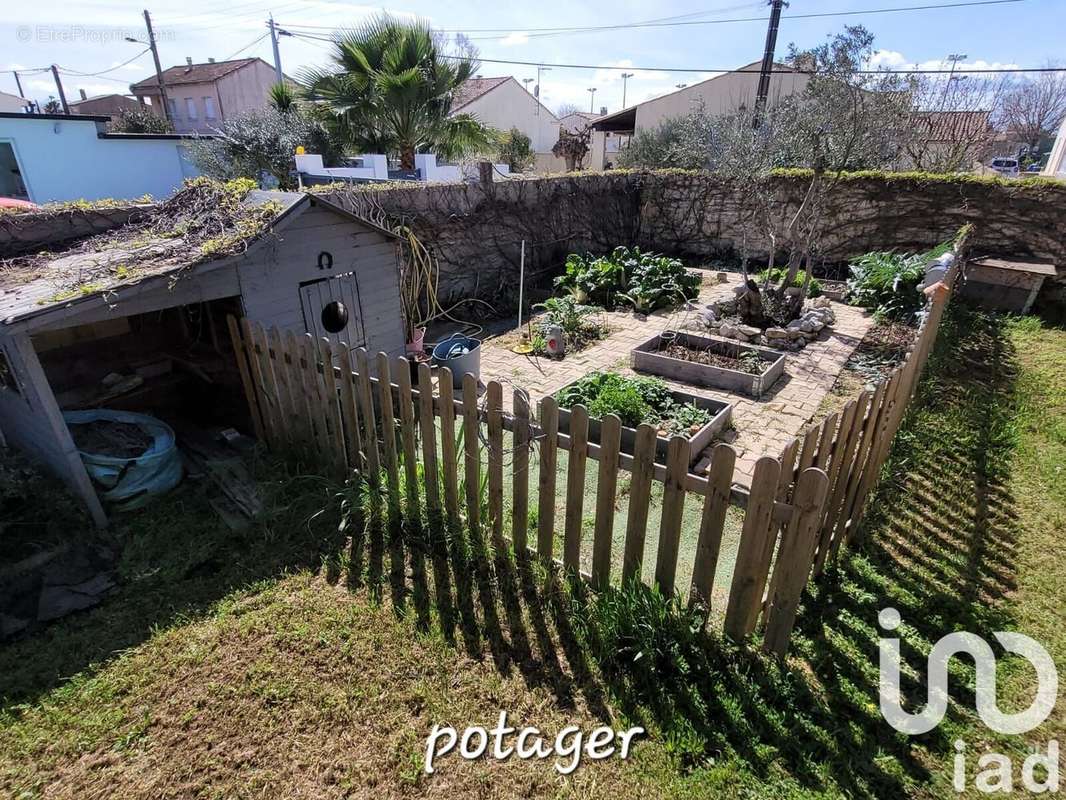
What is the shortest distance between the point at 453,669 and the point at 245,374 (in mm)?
3290

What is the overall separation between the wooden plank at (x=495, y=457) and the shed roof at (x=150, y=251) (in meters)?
2.43

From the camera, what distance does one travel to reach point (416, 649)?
299cm

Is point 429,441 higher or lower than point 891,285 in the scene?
higher

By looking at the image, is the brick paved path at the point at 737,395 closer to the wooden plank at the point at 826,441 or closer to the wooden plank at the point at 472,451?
the wooden plank at the point at 826,441

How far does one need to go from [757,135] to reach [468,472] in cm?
1033

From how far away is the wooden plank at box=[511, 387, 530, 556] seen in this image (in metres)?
3.21

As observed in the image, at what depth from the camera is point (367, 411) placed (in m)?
3.90

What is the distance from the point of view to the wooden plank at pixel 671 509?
2.73 m

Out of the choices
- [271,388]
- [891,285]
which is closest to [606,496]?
[271,388]

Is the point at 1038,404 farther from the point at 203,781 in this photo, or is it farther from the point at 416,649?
the point at 203,781

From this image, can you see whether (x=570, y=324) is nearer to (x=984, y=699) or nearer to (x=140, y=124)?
(x=984, y=699)

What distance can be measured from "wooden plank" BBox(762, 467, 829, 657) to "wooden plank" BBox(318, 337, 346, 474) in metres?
3.13

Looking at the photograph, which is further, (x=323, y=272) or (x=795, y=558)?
(x=323, y=272)

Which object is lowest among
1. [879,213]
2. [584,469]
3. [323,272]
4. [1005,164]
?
[584,469]
